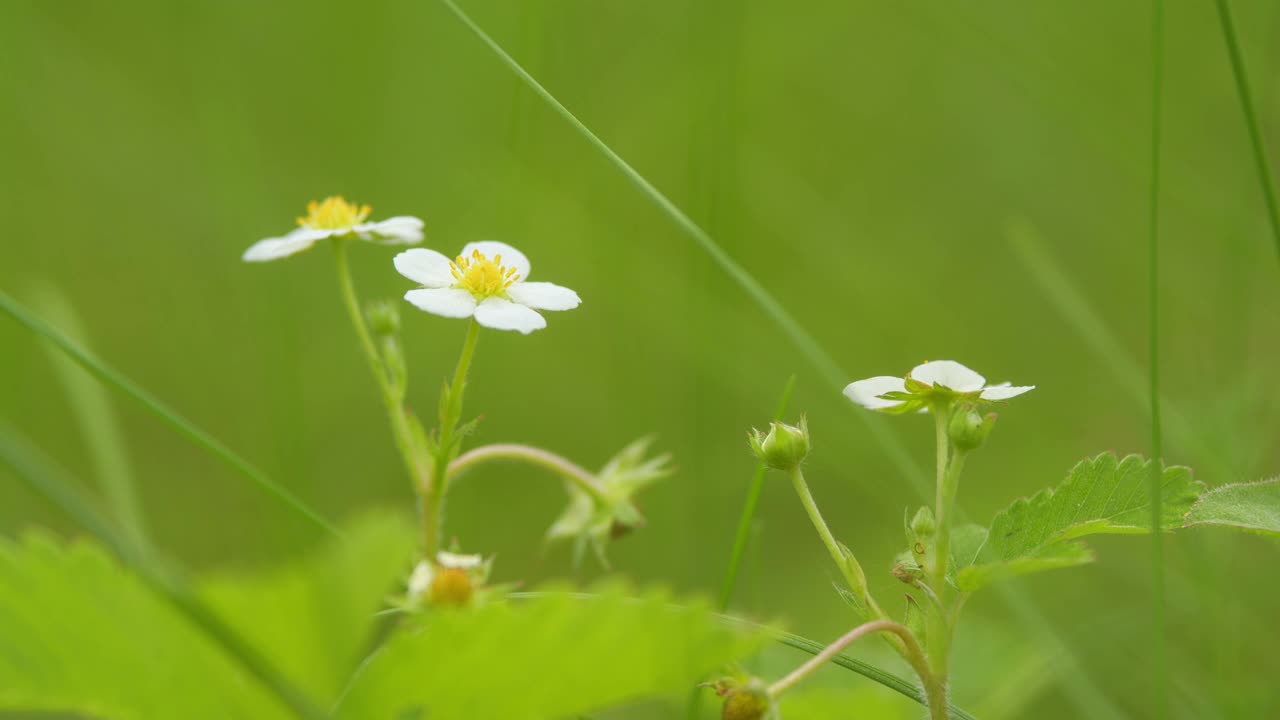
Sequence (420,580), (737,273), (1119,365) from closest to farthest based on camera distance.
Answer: (420,580) → (737,273) → (1119,365)

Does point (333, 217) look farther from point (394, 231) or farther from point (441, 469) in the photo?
point (441, 469)

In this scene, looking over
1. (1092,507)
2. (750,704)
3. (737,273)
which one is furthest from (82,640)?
(1092,507)

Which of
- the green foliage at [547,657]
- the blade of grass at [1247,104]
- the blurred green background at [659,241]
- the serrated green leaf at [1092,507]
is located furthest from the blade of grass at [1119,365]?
the green foliage at [547,657]

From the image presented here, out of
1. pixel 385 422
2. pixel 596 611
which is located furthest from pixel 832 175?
pixel 596 611

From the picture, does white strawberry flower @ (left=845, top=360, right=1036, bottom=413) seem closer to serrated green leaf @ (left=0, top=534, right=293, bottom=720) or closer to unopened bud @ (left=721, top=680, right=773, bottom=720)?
unopened bud @ (left=721, top=680, right=773, bottom=720)

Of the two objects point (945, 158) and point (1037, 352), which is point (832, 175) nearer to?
point (945, 158)

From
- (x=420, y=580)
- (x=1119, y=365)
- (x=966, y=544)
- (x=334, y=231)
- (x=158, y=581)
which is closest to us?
(x=158, y=581)
